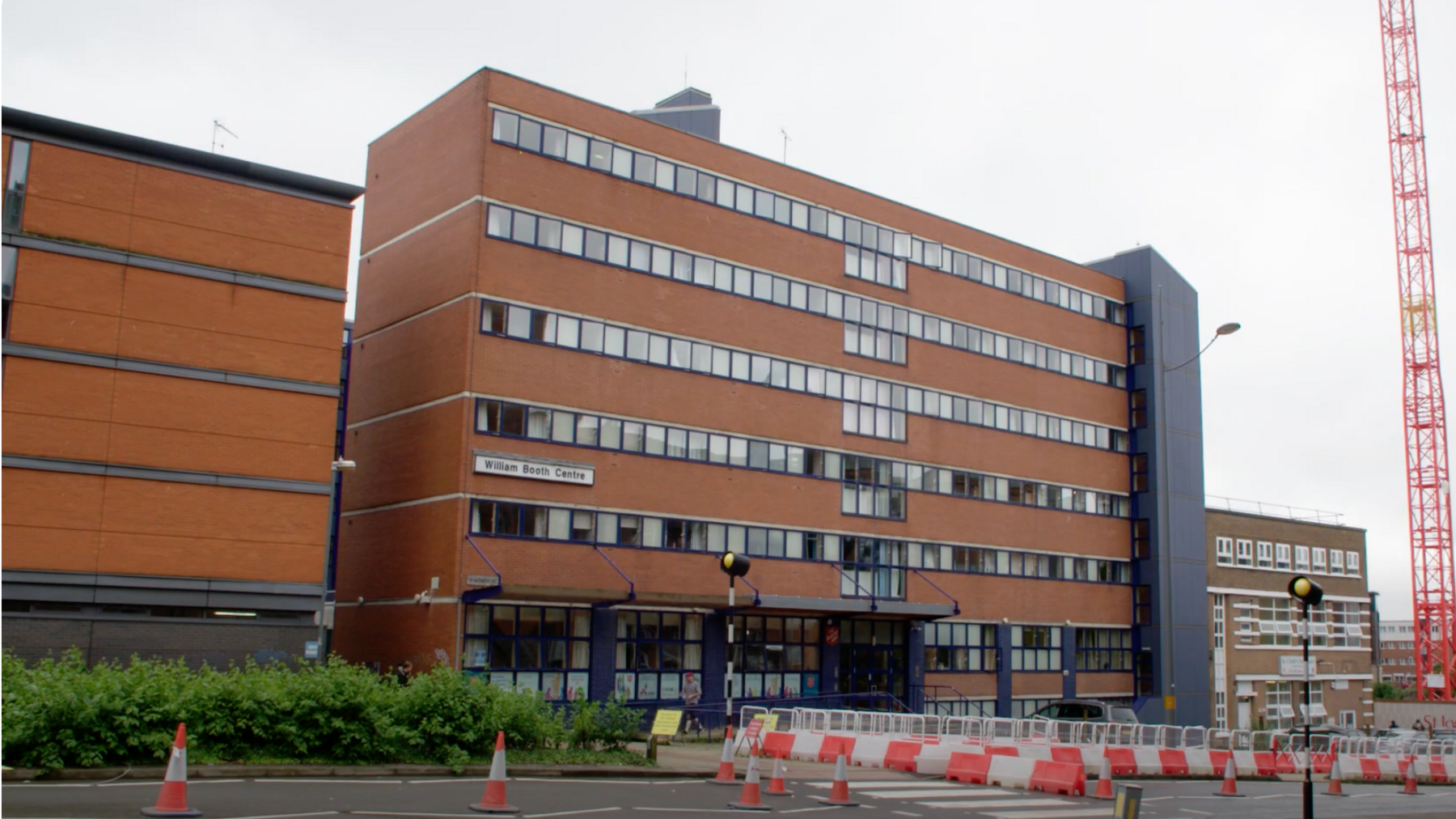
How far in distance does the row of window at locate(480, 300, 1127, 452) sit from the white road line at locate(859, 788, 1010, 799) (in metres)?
18.3

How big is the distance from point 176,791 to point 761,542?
1088 inches

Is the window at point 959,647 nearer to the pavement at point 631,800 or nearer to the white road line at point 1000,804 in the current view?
the pavement at point 631,800

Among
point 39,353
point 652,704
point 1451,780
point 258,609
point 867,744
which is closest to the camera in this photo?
point 867,744

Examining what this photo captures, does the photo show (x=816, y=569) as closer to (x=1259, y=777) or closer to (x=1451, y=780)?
(x=1259, y=777)

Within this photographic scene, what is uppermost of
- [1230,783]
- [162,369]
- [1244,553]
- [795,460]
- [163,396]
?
[162,369]

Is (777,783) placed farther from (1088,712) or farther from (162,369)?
(162,369)

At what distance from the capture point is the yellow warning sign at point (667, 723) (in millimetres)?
26266

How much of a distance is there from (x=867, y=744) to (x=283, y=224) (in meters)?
21.1

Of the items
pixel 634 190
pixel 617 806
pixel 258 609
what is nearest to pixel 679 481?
pixel 634 190

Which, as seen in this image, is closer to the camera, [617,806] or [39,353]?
[617,806]

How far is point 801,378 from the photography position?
43.2 metres

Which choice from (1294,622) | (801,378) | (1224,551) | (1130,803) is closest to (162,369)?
(801,378)

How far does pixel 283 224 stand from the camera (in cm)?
3534

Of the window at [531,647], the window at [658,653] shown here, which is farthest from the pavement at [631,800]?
the window at [658,653]
